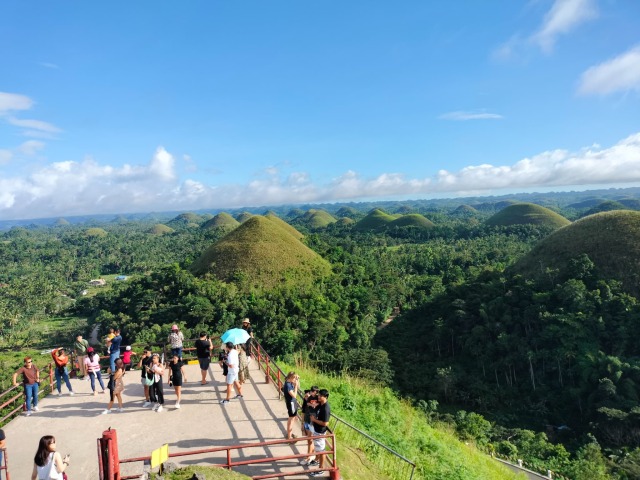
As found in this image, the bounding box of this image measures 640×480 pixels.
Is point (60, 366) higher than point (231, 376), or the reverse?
point (60, 366)

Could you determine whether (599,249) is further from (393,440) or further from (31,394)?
(31,394)

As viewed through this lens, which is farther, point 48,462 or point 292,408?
point 292,408

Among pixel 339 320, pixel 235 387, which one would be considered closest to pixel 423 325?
pixel 339 320

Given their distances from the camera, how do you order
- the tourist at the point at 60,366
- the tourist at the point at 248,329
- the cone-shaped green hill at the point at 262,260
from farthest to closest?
the cone-shaped green hill at the point at 262,260
the tourist at the point at 248,329
the tourist at the point at 60,366

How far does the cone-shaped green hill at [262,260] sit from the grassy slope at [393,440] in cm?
3561

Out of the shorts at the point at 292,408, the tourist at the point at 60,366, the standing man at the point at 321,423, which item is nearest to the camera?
the standing man at the point at 321,423

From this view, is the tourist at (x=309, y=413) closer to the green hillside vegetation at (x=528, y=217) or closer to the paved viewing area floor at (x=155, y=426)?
the paved viewing area floor at (x=155, y=426)

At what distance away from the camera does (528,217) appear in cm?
13212

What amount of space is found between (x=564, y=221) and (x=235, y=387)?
142 m

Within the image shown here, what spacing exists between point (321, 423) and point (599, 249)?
47509 mm

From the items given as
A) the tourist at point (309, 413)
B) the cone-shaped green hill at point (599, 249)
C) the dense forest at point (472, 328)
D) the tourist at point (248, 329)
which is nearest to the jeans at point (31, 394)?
the tourist at point (248, 329)

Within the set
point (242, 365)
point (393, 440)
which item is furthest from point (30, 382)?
point (393, 440)

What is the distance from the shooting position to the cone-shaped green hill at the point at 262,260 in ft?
164

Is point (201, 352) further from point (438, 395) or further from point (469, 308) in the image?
point (469, 308)
